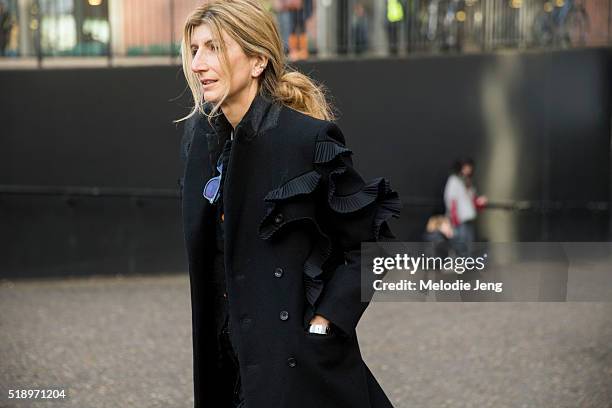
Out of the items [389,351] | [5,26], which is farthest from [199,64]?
[5,26]

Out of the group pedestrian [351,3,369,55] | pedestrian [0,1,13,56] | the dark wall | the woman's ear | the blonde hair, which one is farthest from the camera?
pedestrian [351,3,369,55]

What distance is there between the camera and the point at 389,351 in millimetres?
7879

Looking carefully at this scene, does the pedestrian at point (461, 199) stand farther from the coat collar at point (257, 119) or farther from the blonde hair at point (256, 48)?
the coat collar at point (257, 119)

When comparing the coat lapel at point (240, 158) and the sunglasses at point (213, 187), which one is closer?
the coat lapel at point (240, 158)

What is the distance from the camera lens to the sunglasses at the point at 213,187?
3.22 m

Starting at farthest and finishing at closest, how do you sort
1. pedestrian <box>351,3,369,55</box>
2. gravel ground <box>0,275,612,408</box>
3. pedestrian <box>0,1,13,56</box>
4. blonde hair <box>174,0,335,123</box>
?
1. pedestrian <box>351,3,369,55</box>
2. pedestrian <box>0,1,13,56</box>
3. gravel ground <box>0,275,612,408</box>
4. blonde hair <box>174,0,335,123</box>

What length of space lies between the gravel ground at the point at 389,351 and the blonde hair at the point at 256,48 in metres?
3.46

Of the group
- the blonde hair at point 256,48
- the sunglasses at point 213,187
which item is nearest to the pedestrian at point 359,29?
the blonde hair at point 256,48

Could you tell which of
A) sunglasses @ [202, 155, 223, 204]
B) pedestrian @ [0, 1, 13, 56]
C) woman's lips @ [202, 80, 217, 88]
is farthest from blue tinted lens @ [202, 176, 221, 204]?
pedestrian @ [0, 1, 13, 56]

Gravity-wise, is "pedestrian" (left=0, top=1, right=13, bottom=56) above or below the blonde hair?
above

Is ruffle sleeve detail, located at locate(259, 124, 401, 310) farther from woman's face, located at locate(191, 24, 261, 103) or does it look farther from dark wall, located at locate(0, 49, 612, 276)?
dark wall, located at locate(0, 49, 612, 276)

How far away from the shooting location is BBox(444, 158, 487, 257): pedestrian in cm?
1224

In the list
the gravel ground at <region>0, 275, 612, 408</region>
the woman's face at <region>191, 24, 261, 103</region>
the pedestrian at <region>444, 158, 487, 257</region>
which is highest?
the woman's face at <region>191, 24, 261, 103</region>

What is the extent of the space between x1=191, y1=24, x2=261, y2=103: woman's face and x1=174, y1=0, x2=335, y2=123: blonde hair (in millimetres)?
16
